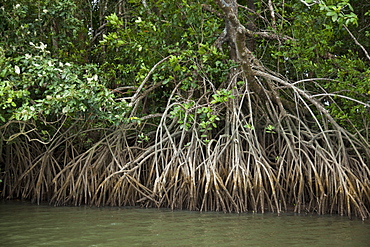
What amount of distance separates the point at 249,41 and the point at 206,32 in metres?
1.17

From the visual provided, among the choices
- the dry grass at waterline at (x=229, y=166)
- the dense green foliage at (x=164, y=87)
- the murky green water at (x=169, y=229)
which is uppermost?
the dense green foliage at (x=164, y=87)

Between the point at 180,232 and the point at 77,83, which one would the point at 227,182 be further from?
the point at 77,83

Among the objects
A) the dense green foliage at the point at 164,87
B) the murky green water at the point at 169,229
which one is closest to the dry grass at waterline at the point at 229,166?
the dense green foliage at the point at 164,87

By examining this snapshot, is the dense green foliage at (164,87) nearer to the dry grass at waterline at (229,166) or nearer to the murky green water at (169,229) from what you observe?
the dry grass at waterline at (229,166)

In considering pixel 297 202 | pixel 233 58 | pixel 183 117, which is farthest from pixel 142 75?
pixel 297 202

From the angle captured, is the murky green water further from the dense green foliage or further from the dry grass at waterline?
the dense green foliage

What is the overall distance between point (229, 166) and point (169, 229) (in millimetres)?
1625

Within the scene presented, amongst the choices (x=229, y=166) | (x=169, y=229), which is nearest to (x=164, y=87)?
(x=229, y=166)

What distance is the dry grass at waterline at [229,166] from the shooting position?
5965 millimetres

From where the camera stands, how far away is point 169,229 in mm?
4762

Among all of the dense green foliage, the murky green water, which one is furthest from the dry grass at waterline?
the murky green water

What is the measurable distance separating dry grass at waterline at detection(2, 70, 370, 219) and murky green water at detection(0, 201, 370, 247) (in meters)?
0.33

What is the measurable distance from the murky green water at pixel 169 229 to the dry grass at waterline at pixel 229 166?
328 mm

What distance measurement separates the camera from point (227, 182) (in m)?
6.05
